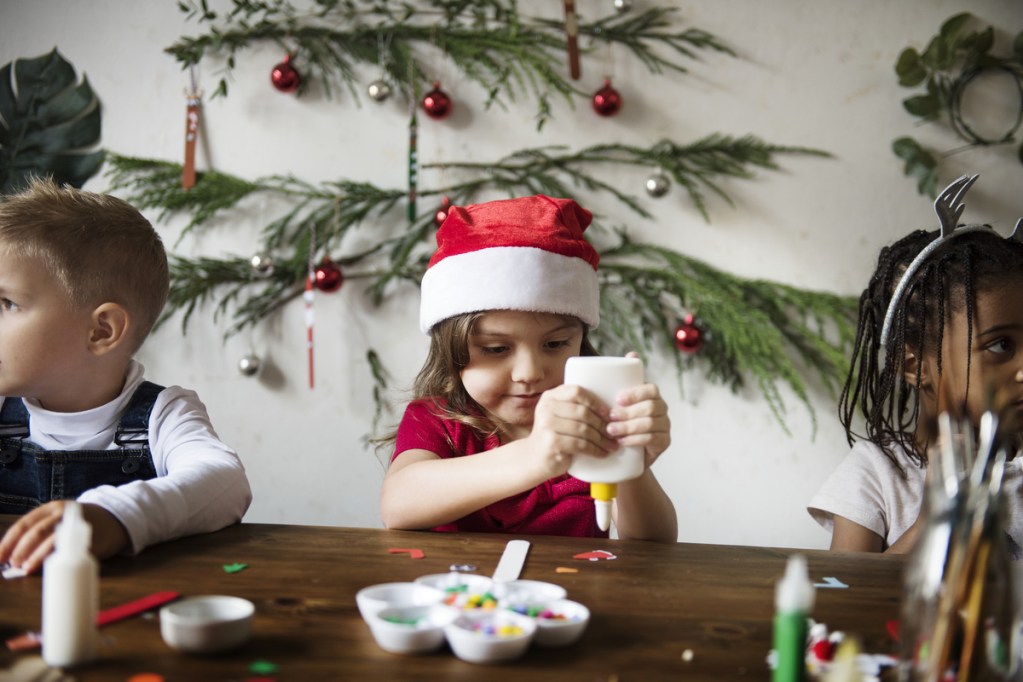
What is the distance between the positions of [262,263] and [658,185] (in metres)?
1.03

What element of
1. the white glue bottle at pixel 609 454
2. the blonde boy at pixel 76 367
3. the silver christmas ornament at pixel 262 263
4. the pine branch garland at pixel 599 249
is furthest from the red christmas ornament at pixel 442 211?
the white glue bottle at pixel 609 454

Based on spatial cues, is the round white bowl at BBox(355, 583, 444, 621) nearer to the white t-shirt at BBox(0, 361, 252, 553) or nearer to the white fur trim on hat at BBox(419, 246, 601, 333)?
the white t-shirt at BBox(0, 361, 252, 553)

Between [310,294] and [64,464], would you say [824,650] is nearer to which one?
[64,464]

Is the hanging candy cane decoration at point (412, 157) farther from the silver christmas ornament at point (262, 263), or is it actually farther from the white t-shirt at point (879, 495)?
the white t-shirt at point (879, 495)

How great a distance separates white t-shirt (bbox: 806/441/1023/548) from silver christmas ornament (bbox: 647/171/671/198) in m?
1.02

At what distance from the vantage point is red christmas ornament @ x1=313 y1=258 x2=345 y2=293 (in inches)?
87.0

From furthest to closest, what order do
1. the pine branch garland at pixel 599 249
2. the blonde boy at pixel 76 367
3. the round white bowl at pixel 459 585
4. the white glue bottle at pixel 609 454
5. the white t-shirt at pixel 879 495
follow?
the pine branch garland at pixel 599 249, the white t-shirt at pixel 879 495, the blonde boy at pixel 76 367, the white glue bottle at pixel 609 454, the round white bowl at pixel 459 585

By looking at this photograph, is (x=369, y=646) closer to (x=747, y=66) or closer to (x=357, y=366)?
(x=357, y=366)

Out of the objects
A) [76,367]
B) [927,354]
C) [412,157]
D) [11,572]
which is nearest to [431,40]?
[412,157]

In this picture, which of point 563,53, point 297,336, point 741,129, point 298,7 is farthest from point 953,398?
point 298,7

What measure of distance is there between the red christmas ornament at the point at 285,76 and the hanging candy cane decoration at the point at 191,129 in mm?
226

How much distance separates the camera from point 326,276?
221 centimetres

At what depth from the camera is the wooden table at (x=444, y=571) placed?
23.8 inches

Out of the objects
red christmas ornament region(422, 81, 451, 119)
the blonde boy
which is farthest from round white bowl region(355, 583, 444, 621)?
red christmas ornament region(422, 81, 451, 119)
